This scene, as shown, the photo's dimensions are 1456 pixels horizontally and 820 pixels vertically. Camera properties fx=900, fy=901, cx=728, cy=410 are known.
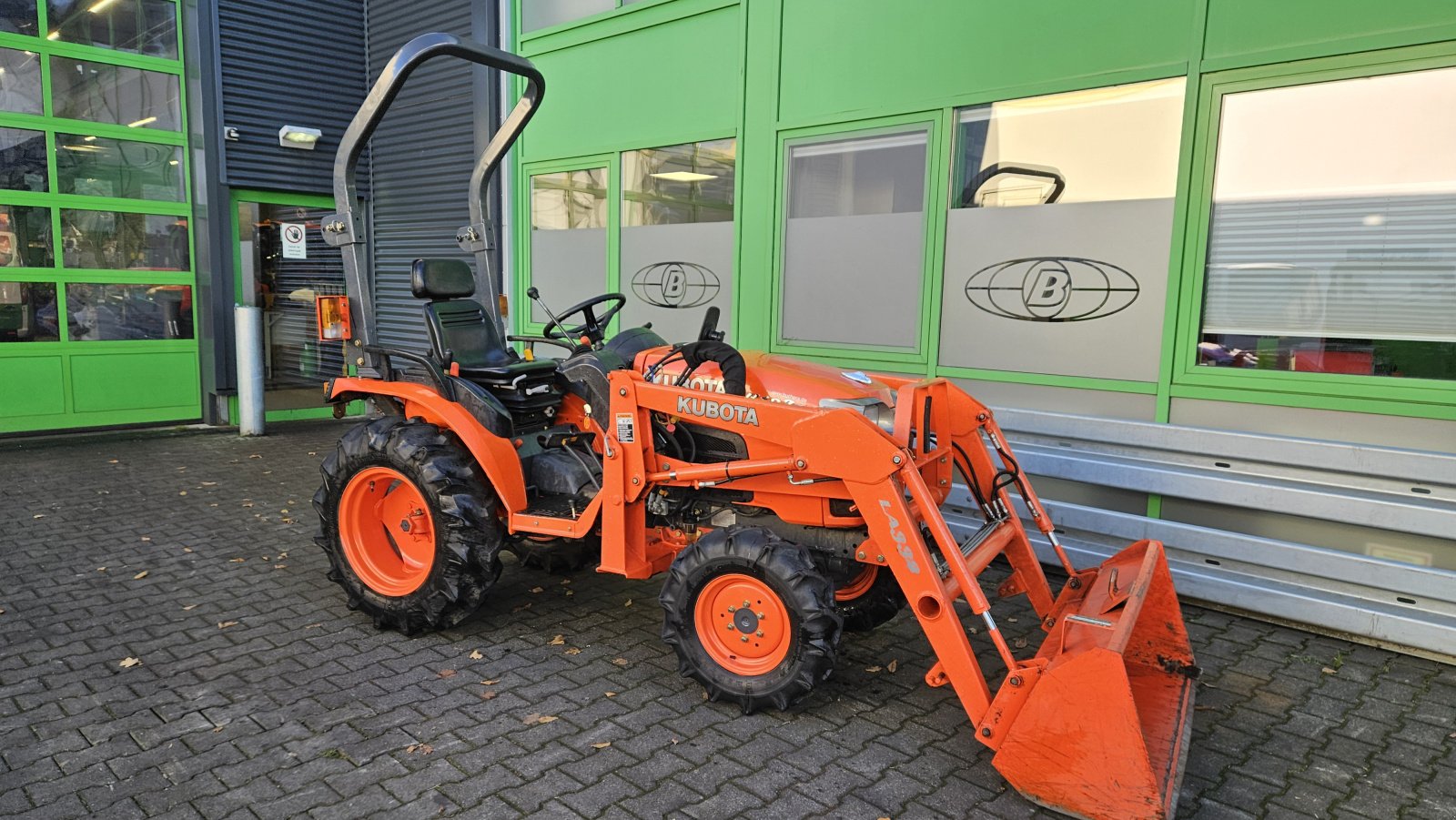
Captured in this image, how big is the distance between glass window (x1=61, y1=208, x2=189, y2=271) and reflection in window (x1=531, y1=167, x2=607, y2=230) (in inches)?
147

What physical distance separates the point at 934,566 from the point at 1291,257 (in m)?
2.78

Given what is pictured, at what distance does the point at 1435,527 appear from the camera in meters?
3.93

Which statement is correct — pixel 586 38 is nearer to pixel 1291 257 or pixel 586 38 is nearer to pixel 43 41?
pixel 43 41

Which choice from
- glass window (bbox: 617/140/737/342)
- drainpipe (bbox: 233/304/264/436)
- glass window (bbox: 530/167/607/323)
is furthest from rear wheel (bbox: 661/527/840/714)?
drainpipe (bbox: 233/304/264/436)

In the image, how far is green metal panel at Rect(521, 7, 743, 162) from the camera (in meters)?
6.55

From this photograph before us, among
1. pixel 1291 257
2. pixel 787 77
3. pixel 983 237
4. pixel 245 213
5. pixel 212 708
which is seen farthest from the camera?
pixel 245 213

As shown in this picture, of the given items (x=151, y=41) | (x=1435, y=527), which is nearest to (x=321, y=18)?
(x=151, y=41)

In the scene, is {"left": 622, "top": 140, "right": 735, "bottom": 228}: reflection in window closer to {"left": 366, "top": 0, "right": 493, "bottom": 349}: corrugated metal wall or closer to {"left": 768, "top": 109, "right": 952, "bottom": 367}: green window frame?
{"left": 768, "top": 109, "right": 952, "bottom": 367}: green window frame

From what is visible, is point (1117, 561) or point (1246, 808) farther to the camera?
point (1117, 561)

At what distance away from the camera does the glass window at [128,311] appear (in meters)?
8.31

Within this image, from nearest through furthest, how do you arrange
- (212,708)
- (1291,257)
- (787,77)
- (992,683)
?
(212,708) → (992,683) → (1291,257) → (787,77)

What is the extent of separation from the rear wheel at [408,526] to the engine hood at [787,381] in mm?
935

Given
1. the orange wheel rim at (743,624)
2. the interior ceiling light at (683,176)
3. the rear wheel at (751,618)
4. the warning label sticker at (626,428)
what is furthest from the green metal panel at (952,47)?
the orange wheel rim at (743,624)

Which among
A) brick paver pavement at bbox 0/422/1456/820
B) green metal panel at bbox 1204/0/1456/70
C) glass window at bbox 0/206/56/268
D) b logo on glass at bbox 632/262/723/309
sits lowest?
brick paver pavement at bbox 0/422/1456/820
